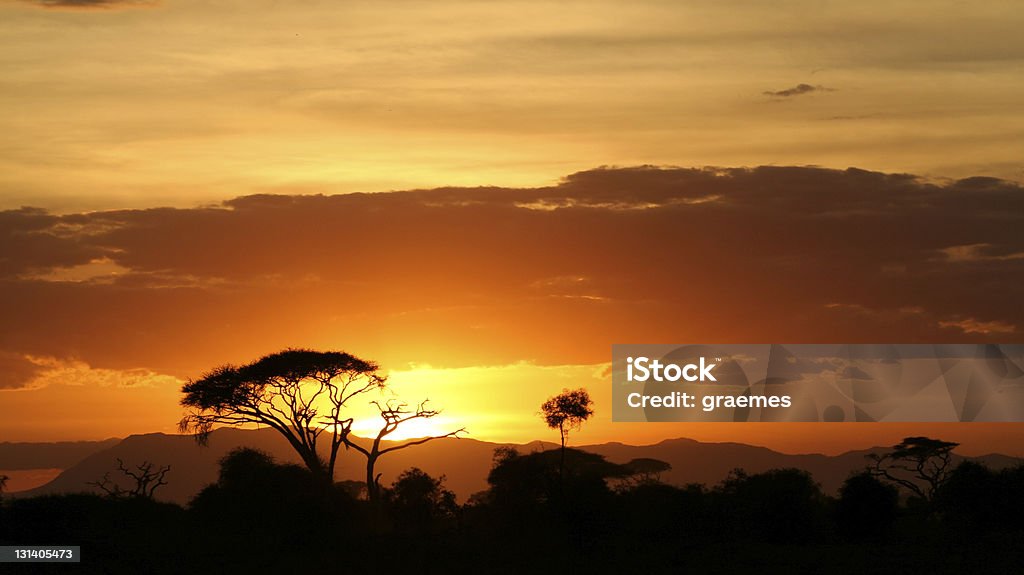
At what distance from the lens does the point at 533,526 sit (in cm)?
6994

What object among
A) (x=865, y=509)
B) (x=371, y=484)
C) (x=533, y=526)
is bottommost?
(x=533, y=526)

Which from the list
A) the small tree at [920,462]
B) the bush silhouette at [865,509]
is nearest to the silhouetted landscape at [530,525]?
the bush silhouette at [865,509]

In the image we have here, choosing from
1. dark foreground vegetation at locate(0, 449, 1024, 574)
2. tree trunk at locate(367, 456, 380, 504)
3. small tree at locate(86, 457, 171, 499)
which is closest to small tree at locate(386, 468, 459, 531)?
dark foreground vegetation at locate(0, 449, 1024, 574)

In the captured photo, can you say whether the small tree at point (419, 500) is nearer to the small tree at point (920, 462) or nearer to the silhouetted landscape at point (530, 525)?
the silhouetted landscape at point (530, 525)

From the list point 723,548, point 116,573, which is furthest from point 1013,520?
point 116,573

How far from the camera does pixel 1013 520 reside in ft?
242

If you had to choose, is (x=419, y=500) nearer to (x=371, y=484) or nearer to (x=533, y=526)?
(x=371, y=484)

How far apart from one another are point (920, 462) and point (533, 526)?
1807 inches

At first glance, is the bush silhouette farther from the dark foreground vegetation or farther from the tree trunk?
the tree trunk

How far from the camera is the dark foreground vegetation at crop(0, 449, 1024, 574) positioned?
59.9m

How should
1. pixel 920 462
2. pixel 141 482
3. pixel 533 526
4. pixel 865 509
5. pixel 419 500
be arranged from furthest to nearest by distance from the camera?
pixel 920 462
pixel 419 500
pixel 141 482
pixel 865 509
pixel 533 526

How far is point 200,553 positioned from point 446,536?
13319 mm

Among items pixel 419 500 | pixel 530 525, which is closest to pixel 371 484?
pixel 419 500

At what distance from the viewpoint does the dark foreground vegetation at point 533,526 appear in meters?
59.9
